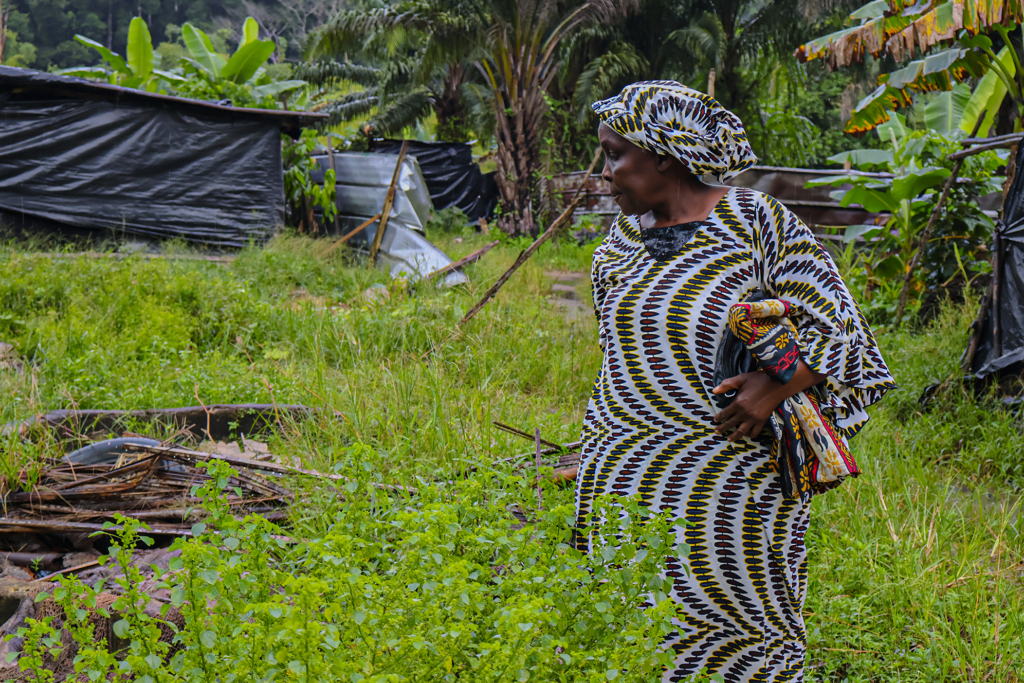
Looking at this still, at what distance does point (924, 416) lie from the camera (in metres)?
4.51

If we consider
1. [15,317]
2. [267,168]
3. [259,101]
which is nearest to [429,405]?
[15,317]

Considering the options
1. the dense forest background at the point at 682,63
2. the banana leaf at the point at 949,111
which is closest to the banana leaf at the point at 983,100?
the banana leaf at the point at 949,111

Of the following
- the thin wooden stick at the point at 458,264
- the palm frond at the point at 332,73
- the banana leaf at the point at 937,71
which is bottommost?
the thin wooden stick at the point at 458,264

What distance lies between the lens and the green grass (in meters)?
2.67

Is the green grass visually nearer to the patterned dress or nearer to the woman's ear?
the patterned dress

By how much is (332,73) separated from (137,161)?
1370 centimetres

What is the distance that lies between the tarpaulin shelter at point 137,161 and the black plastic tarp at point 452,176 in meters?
5.41

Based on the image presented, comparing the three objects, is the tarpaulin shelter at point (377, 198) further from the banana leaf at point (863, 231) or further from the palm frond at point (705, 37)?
the palm frond at point (705, 37)

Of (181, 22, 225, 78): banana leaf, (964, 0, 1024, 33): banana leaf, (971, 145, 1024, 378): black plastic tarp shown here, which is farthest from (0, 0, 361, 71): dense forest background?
(971, 145, 1024, 378): black plastic tarp

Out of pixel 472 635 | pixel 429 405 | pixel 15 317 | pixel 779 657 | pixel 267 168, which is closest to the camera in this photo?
pixel 472 635

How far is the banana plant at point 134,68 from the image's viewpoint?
33.7ft

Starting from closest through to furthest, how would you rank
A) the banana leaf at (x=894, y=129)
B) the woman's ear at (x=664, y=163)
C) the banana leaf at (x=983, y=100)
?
the woman's ear at (x=664, y=163) < the banana leaf at (x=983, y=100) < the banana leaf at (x=894, y=129)

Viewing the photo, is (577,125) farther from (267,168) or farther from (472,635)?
(472,635)

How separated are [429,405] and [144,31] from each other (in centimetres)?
994
